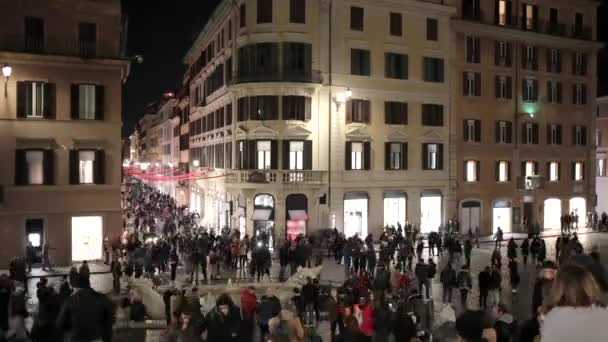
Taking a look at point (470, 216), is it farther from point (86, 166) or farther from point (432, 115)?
point (86, 166)

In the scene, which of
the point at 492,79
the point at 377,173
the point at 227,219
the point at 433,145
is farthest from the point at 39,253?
the point at 492,79

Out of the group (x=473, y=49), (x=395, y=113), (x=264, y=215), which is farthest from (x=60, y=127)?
(x=473, y=49)

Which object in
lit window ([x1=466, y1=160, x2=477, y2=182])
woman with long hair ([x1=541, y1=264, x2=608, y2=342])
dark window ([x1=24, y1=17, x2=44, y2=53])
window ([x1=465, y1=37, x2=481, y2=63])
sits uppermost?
window ([x1=465, y1=37, x2=481, y2=63])

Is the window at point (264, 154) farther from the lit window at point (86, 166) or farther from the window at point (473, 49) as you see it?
the window at point (473, 49)

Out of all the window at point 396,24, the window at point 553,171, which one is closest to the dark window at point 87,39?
the window at point 396,24

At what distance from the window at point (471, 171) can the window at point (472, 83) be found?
4944mm

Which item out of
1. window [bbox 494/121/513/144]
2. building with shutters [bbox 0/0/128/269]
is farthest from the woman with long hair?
window [bbox 494/121/513/144]

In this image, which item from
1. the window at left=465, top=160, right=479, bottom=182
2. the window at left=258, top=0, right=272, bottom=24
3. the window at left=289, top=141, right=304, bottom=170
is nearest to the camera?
the window at left=258, top=0, right=272, bottom=24

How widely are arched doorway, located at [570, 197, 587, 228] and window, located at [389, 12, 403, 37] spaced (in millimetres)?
21224

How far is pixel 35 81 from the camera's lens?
95.2ft

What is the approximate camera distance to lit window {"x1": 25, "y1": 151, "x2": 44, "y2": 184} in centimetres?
2909

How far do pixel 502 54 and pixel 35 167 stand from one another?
32944 mm

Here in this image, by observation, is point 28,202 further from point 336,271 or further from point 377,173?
point 377,173

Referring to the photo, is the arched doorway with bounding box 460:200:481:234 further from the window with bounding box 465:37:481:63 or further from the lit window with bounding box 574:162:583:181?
the lit window with bounding box 574:162:583:181
